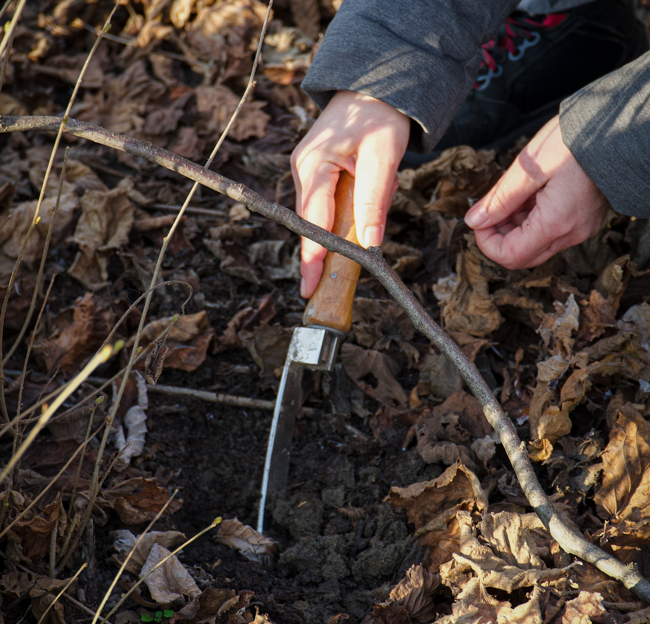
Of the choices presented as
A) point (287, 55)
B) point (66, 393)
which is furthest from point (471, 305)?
point (287, 55)

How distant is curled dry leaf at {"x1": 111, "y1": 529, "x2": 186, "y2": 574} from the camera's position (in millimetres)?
1753

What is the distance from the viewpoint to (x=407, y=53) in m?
2.28

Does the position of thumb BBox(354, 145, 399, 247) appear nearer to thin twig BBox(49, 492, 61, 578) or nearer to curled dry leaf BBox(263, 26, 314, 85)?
thin twig BBox(49, 492, 61, 578)

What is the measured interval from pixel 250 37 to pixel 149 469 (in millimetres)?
2957

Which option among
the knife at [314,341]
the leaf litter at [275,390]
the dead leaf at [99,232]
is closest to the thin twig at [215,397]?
the leaf litter at [275,390]

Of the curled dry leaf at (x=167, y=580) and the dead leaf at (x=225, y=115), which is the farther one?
the dead leaf at (x=225, y=115)

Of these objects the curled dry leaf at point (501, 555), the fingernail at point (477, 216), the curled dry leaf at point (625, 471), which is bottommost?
the curled dry leaf at point (501, 555)

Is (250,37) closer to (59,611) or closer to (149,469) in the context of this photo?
(149,469)

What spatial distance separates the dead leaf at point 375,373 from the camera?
2.30 m

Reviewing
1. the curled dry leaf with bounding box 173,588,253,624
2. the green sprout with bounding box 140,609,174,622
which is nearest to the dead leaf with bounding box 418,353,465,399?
the curled dry leaf with bounding box 173,588,253,624

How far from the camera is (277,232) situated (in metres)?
2.94

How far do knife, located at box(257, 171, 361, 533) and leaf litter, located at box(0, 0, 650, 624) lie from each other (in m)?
0.10

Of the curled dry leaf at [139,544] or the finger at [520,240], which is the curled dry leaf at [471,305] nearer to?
the finger at [520,240]

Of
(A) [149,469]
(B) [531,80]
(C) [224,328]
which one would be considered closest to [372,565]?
(A) [149,469]
